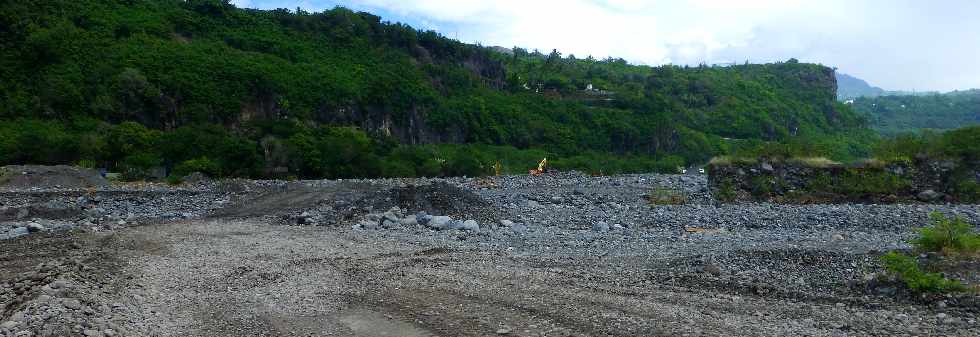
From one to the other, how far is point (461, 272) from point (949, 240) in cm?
653

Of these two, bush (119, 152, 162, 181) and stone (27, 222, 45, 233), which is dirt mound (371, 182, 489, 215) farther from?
bush (119, 152, 162, 181)

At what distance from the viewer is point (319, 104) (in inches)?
1972

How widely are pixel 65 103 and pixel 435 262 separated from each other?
116 feet

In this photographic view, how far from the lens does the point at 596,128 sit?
68.0 meters

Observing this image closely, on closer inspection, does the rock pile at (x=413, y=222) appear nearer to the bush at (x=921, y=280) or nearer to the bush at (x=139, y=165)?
the bush at (x=921, y=280)

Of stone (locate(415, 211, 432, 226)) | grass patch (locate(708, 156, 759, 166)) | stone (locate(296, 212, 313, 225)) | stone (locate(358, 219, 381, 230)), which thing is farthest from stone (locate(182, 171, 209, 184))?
grass patch (locate(708, 156, 759, 166))

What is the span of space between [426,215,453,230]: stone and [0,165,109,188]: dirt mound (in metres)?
15.8

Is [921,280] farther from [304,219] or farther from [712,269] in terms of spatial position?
[304,219]

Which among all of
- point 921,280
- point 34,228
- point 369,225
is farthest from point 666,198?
point 34,228

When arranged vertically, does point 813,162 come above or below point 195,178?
above

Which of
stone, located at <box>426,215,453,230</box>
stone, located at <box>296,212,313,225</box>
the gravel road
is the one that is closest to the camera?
the gravel road

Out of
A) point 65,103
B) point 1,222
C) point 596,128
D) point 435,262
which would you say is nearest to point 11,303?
point 435,262

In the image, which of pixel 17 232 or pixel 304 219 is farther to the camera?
pixel 304 219

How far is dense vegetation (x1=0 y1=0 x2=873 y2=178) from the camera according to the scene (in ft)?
108
